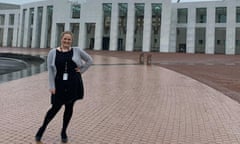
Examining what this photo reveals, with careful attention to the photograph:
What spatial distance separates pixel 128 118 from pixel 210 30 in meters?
54.0

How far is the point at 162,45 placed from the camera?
56.7 m

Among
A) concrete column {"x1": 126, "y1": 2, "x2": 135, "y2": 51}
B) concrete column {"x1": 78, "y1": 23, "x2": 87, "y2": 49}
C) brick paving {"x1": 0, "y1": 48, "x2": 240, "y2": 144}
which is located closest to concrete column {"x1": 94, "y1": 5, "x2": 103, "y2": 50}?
concrete column {"x1": 78, "y1": 23, "x2": 87, "y2": 49}

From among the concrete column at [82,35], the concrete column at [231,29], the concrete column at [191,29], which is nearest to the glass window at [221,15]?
the concrete column at [231,29]

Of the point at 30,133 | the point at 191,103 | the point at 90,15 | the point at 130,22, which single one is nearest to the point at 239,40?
the point at 130,22

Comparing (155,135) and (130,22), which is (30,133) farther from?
(130,22)

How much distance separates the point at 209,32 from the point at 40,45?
39.2 meters

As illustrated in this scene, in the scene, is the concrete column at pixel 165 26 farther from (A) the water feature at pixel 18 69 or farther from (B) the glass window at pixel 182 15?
(A) the water feature at pixel 18 69

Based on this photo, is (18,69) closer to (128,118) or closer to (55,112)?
(128,118)

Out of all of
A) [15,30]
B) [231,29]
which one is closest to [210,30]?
[231,29]

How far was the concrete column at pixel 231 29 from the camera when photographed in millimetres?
54438

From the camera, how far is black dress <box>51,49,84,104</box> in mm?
3957

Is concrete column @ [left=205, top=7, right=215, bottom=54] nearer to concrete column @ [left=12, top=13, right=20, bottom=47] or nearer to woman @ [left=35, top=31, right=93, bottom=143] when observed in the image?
concrete column @ [left=12, top=13, right=20, bottom=47]

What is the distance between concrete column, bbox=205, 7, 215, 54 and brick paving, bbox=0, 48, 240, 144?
4875 cm

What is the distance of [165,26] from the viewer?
5684 cm
